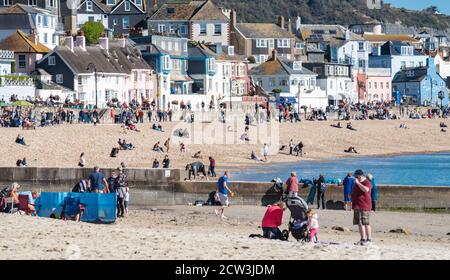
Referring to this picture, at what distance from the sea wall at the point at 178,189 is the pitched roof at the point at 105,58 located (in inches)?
1577

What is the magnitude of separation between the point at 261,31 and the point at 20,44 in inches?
1496

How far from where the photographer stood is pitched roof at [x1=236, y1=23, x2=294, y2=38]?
357ft

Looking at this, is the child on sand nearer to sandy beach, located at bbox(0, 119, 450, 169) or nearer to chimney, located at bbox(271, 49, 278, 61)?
sandy beach, located at bbox(0, 119, 450, 169)

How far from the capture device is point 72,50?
74.9 meters

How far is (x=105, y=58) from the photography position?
7762cm

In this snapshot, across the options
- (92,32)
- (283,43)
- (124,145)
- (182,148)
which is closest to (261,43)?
(283,43)

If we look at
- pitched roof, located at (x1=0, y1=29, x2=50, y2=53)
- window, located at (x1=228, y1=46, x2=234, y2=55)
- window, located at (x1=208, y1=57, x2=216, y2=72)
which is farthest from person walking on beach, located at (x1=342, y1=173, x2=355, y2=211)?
window, located at (x1=228, y1=46, x2=234, y2=55)

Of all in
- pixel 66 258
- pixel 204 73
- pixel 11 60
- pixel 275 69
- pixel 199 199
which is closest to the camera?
pixel 66 258

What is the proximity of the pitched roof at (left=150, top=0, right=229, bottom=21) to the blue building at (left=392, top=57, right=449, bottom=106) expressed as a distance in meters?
19.8

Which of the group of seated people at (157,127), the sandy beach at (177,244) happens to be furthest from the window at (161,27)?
the sandy beach at (177,244)

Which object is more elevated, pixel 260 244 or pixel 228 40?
pixel 228 40

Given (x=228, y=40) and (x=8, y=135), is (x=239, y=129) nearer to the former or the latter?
(x=8, y=135)
